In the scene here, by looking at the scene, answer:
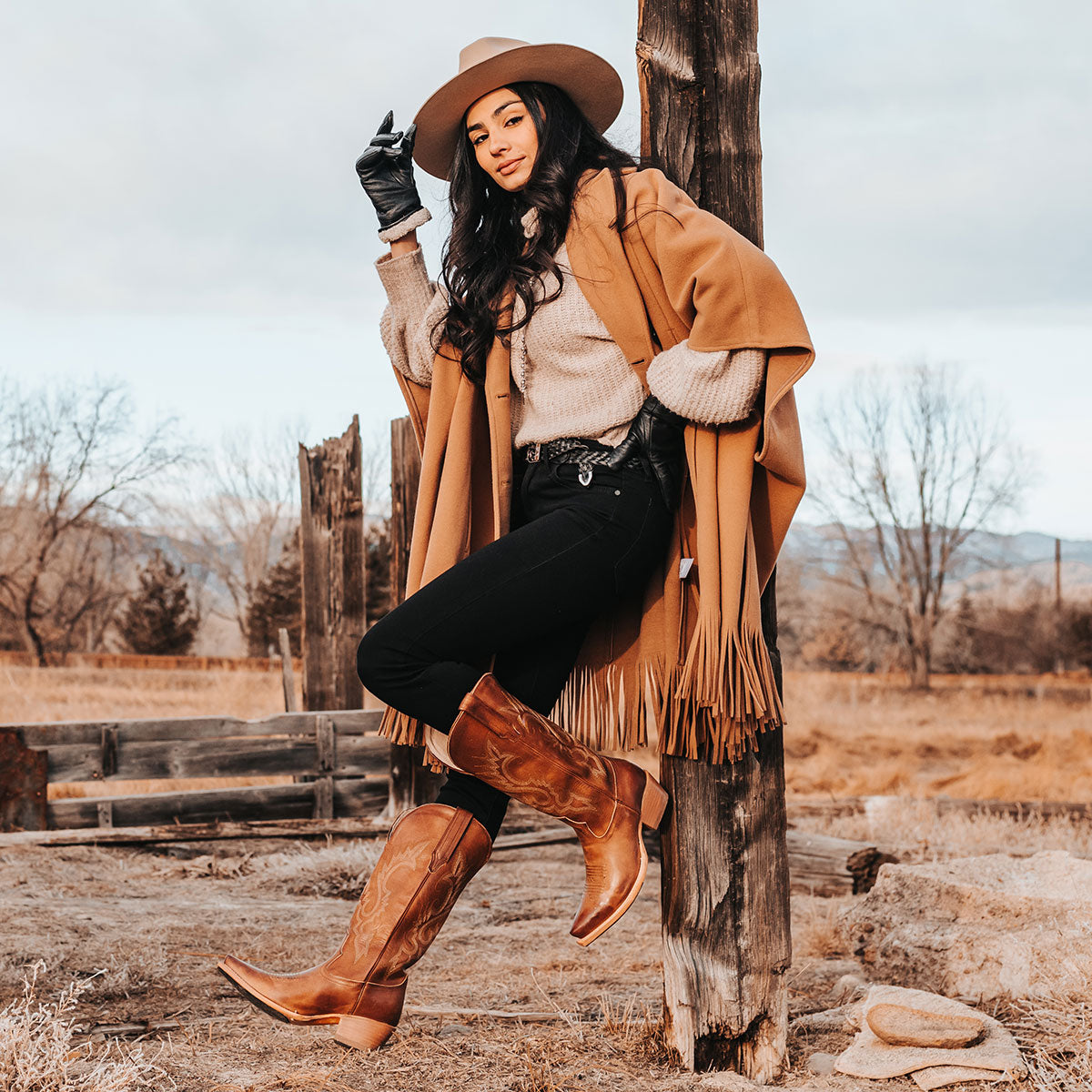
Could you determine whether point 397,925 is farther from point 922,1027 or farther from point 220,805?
point 220,805

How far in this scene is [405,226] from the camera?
2.96 m

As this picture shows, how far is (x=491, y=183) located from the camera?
3023mm

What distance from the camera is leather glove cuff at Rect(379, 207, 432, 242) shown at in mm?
2957

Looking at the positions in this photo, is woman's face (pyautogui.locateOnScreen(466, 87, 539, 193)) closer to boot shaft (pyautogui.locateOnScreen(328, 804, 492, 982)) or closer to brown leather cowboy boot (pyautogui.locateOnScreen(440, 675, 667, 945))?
brown leather cowboy boot (pyautogui.locateOnScreen(440, 675, 667, 945))

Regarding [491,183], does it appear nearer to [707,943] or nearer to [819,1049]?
[707,943]

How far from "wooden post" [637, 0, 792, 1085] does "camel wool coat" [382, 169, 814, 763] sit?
201 millimetres

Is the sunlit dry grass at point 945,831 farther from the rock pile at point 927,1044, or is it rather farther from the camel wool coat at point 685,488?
the camel wool coat at point 685,488

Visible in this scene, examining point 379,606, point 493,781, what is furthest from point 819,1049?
point 379,606

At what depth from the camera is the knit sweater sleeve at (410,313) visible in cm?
301

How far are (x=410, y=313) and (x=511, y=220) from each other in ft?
1.28

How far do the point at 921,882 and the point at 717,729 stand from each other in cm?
185

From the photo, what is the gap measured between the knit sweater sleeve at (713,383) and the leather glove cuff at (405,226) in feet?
2.84

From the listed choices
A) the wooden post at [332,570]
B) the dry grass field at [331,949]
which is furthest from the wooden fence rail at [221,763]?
the dry grass field at [331,949]

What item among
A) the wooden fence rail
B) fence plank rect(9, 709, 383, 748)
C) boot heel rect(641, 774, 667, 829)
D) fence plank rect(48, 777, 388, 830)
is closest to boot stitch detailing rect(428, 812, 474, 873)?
boot heel rect(641, 774, 667, 829)
